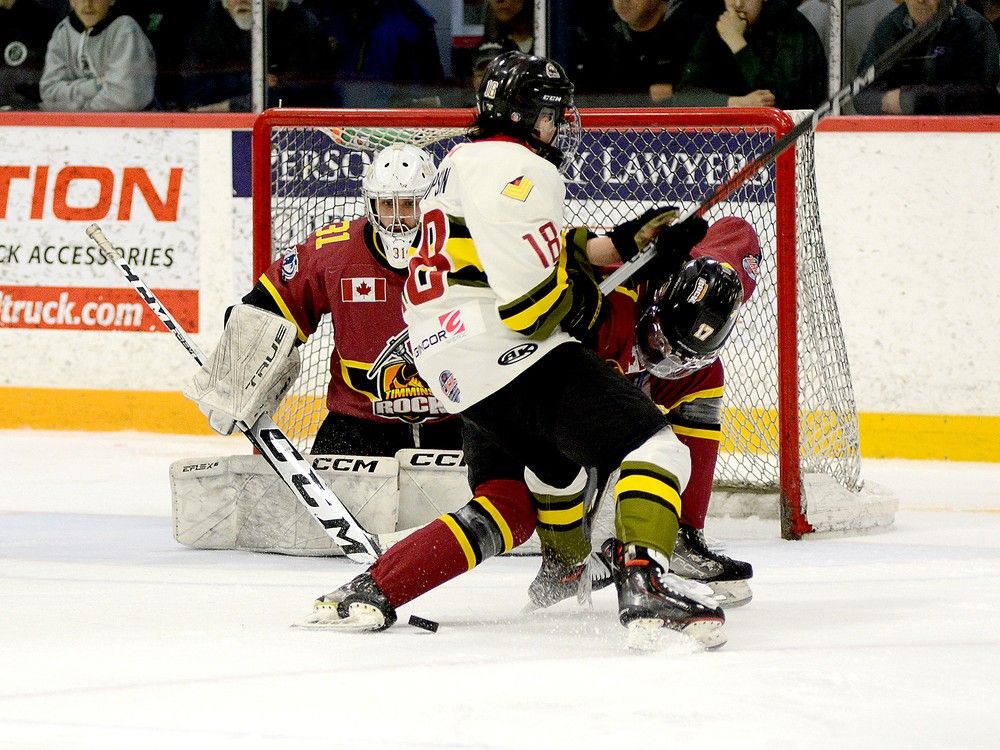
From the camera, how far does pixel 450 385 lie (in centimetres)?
300

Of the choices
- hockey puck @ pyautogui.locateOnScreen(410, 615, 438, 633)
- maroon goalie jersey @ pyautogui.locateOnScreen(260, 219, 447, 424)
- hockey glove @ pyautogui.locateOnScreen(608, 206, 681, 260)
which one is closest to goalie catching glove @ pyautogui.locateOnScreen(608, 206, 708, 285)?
hockey glove @ pyautogui.locateOnScreen(608, 206, 681, 260)

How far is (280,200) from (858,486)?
5.67ft

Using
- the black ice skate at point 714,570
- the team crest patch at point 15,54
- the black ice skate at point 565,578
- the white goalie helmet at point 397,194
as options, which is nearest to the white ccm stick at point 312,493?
the white goalie helmet at point 397,194

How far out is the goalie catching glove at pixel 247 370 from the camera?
3895 millimetres

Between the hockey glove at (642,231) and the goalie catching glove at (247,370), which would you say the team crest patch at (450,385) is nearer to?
the hockey glove at (642,231)

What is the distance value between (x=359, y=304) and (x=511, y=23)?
1.94m

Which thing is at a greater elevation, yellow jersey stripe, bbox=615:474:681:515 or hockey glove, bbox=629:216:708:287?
hockey glove, bbox=629:216:708:287

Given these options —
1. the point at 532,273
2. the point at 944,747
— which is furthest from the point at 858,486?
the point at 944,747

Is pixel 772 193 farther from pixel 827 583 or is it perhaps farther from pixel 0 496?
pixel 0 496

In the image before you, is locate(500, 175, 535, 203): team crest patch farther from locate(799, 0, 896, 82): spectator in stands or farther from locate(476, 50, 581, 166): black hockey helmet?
locate(799, 0, 896, 82): spectator in stands

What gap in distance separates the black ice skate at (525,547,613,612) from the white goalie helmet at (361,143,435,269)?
40.2 inches

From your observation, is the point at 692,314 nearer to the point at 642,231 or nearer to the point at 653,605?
the point at 642,231

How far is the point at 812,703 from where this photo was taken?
2549mm

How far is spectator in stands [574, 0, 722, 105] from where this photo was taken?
563 centimetres
